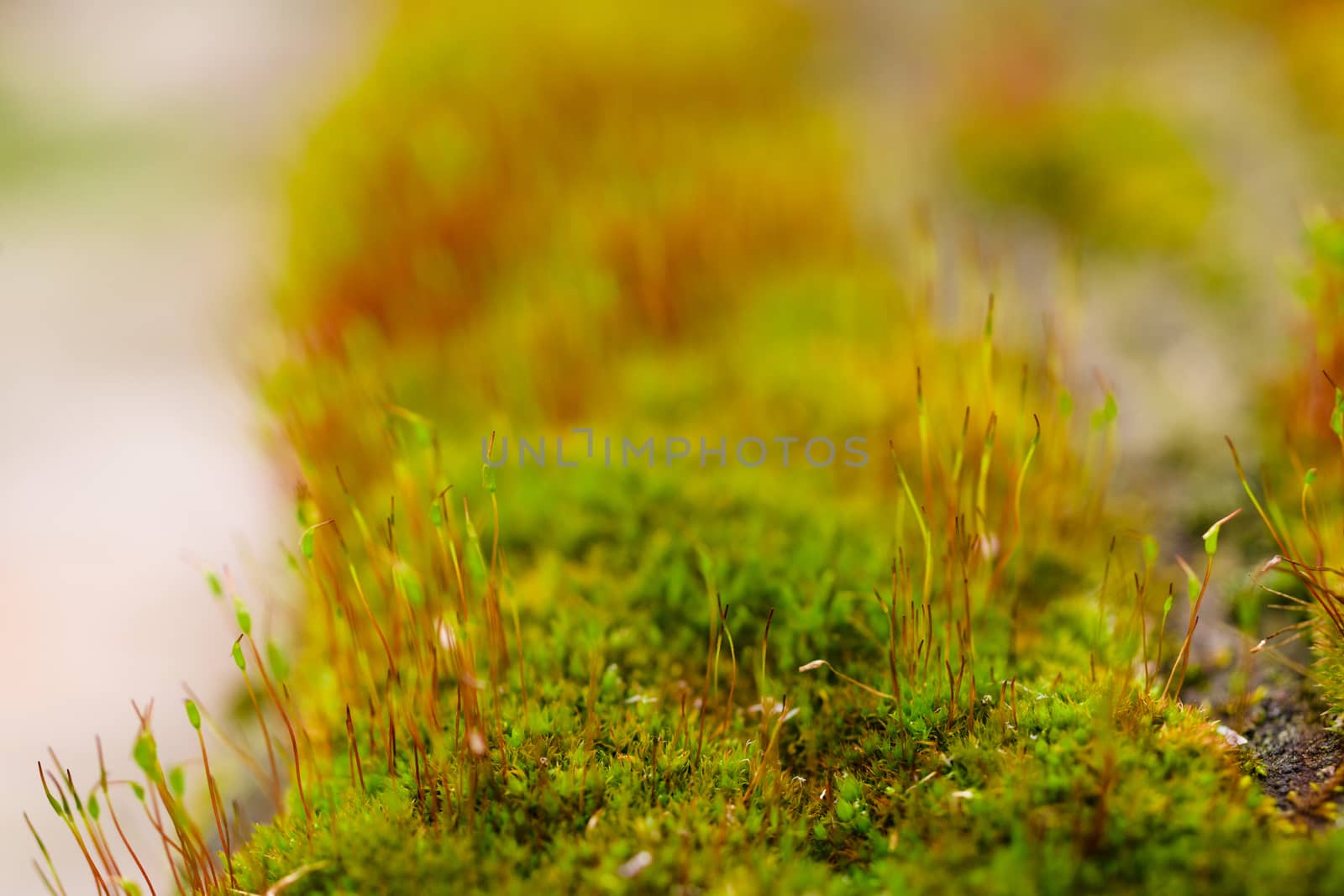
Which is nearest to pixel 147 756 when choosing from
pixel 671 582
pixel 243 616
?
pixel 243 616

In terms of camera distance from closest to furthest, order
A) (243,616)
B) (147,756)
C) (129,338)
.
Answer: (147,756), (243,616), (129,338)

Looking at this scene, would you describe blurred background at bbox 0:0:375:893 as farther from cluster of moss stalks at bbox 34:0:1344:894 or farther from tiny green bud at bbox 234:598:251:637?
tiny green bud at bbox 234:598:251:637

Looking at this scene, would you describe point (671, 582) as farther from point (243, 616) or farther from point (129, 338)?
point (129, 338)

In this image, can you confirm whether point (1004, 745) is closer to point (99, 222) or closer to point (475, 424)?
point (475, 424)

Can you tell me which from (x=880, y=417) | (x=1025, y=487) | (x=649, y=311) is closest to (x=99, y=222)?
(x=649, y=311)

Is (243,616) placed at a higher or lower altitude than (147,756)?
higher

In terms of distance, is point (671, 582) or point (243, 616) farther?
point (671, 582)

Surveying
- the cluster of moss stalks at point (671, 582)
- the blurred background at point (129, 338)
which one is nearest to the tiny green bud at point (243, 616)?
the cluster of moss stalks at point (671, 582)

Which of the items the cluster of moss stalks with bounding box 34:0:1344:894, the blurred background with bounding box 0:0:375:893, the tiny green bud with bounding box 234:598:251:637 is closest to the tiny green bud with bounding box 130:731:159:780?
the cluster of moss stalks with bounding box 34:0:1344:894

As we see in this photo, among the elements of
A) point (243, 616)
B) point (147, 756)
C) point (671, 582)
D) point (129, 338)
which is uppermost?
point (129, 338)
